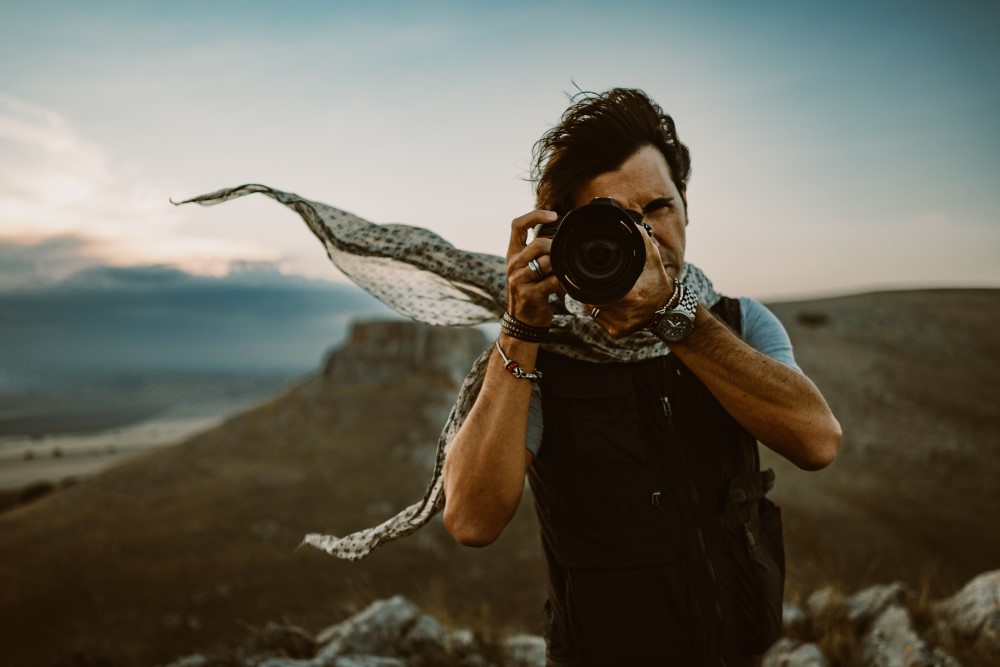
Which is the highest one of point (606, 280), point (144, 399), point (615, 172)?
point (615, 172)

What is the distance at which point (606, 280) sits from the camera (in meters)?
1.38

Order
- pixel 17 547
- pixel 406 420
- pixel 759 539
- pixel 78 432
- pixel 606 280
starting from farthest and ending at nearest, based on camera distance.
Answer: pixel 78 432
pixel 406 420
pixel 17 547
pixel 759 539
pixel 606 280

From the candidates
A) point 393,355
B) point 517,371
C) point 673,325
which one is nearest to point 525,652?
point 517,371

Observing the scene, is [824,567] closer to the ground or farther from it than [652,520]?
closer to the ground

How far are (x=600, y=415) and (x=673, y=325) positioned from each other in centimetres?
36

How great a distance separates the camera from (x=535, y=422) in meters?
1.61

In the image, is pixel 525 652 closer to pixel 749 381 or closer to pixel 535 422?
pixel 535 422

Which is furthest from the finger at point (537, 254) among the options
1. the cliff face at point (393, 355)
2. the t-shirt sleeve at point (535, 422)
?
the cliff face at point (393, 355)

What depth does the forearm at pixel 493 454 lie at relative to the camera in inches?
57.2

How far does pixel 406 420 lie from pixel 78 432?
3536 centimetres

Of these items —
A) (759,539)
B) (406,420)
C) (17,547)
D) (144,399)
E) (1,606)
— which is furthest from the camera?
(144,399)

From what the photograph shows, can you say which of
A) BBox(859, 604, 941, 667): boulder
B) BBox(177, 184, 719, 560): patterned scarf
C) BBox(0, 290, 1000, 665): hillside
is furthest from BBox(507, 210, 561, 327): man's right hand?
BBox(0, 290, 1000, 665): hillside

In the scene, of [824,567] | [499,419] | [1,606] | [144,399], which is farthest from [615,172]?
[144,399]

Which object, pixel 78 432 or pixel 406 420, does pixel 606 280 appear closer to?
pixel 406 420
